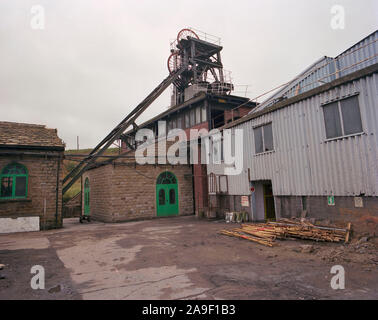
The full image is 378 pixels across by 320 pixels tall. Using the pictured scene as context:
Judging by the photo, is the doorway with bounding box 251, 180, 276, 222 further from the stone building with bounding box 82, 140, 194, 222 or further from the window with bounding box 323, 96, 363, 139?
the stone building with bounding box 82, 140, 194, 222

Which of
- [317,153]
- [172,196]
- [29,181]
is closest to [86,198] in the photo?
[172,196]

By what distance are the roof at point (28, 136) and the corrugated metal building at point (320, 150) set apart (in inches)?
430

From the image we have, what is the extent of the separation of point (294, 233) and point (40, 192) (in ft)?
41.3

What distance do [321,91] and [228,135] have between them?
590cm

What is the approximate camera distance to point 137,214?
16.1 meters

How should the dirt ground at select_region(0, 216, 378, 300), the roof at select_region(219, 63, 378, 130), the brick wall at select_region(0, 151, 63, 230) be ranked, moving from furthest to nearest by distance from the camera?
the brick wall at select_region(0, 151, 63, 230)
the roof at select_region(219, 63, 378, 130)
the dirt ground at select_region(0, 216, 378, 300)

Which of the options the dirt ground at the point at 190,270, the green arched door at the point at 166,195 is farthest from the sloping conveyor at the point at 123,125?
the dirt ground at the point at 190,270

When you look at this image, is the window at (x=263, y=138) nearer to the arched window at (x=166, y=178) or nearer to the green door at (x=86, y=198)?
the arched window at (x=166, y=178)

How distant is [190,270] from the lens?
5469 mm

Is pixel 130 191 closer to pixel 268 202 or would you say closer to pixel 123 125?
pixel 123 125

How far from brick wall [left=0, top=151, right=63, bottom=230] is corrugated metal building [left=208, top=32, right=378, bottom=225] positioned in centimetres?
1051

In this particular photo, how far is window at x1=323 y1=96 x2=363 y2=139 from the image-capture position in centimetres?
776

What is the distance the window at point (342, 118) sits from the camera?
7.76 m

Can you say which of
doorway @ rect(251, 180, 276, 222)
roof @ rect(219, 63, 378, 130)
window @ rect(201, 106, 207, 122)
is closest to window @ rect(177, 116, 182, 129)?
window @ rect(201, 106, 207, 122)
